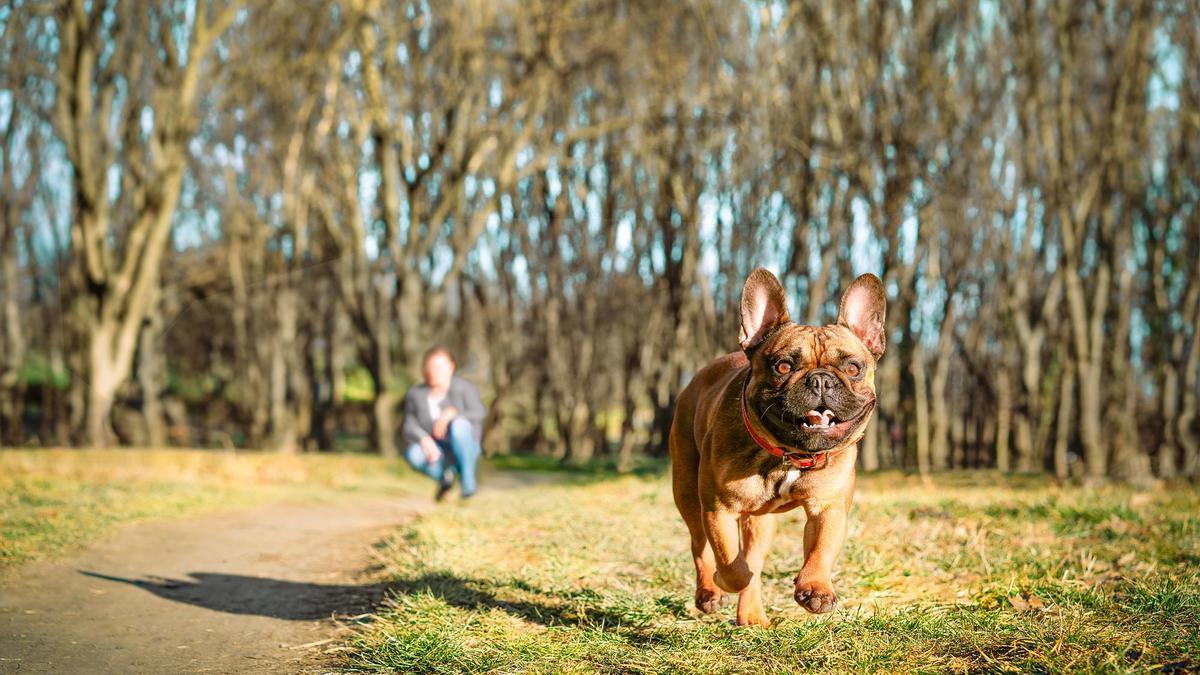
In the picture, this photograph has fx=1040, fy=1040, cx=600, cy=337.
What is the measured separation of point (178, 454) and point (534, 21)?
11.2m

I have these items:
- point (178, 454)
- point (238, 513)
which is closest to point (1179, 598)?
point (238, 513)

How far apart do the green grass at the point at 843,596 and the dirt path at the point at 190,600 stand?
17.5 inches

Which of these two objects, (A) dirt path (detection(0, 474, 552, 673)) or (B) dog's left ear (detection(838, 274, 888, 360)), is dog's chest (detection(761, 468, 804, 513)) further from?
(A) dirt path (detection(0, 474, 552, 673))

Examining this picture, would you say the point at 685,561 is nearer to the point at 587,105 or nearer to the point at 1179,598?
the point at 1179,598

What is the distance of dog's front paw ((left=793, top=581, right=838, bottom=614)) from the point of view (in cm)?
440

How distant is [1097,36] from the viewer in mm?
18188

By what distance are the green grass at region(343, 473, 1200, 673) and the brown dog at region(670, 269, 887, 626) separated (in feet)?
1.02

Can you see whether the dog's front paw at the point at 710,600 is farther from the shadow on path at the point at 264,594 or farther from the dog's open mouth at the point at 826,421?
the shadow on path at the point at 264,594

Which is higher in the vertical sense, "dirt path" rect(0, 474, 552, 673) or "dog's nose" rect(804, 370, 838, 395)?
"dog's nose" rect(804, 370, 838, 395)

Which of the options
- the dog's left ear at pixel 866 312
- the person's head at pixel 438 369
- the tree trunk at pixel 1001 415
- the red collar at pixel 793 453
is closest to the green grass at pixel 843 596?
the red collar at pixel 793 453

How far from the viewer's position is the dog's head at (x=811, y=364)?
4355mm

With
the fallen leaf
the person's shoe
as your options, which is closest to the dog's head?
the fallen leaf

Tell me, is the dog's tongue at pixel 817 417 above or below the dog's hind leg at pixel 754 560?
above

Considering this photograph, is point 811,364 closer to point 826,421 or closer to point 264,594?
point 826,421
